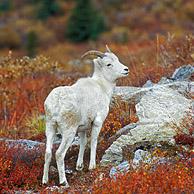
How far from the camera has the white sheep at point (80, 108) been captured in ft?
25.4

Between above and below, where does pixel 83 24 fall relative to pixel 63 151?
below

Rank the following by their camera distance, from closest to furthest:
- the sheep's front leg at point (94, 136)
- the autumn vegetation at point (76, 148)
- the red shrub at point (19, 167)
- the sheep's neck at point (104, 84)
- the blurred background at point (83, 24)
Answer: the autumn vegetation at point (76, 148)
the red shrub at point (19, 167)
the sheep's front leg at point (94, 136)
the sheep's neck at point (104, 84)
the blurred background at point (83, 24)

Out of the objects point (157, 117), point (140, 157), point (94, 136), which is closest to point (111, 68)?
point (157, 117)

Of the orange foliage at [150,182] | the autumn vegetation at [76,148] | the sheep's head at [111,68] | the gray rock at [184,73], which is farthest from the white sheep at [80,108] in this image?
the gray rock at [184,73]

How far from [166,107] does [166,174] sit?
8.43ft

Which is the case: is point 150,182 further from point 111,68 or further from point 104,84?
point 111,68

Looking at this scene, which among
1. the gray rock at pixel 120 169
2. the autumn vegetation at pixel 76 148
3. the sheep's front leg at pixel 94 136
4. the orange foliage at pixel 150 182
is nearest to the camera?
the orange foliage at pixel 150 182

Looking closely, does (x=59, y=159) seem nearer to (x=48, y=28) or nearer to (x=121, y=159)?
(x=121, y=159)

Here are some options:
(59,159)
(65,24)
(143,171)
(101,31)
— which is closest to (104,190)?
(143,171)

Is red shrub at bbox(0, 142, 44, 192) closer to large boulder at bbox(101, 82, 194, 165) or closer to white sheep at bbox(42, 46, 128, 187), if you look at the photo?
white sheep at bbox(42, 46, 128, 187)

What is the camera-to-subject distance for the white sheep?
775 centimetres

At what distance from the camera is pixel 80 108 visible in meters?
7.93

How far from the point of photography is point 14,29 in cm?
4747

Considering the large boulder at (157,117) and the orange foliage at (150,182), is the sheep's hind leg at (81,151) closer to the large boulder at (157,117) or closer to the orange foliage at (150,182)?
the large boulder at (157,117)
